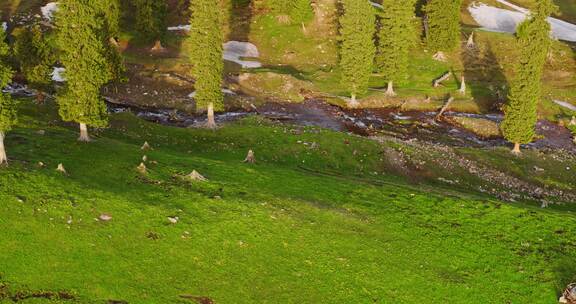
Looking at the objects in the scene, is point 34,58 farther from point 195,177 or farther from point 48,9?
point 48,9

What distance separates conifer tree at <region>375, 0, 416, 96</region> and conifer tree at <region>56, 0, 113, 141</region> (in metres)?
53.4

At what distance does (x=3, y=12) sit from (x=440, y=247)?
98267 mm

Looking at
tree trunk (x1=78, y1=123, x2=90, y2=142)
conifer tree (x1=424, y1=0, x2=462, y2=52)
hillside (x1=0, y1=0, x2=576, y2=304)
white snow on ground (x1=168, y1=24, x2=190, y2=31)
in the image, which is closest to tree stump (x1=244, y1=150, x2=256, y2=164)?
hillside (x1=0, y1=0, x2=576, y2=304)

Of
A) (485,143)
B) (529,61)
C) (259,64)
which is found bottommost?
(485,143)

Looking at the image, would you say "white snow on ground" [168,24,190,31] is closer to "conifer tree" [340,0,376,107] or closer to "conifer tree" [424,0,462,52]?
"conifer tree" [340,0,376,107]

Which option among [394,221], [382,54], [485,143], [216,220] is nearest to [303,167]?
[394,221]

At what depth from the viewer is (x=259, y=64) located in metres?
96.3

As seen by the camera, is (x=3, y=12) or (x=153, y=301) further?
(x=3, y=12)

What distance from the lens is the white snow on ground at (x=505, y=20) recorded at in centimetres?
11869

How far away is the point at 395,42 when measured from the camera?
86.8 meters

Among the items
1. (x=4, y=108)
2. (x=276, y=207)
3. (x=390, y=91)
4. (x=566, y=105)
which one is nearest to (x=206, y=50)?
(x=4, y=108)

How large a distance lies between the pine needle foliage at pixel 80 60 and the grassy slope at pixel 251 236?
2869mm

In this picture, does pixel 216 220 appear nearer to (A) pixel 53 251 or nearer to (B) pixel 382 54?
(A) pixel 53 251

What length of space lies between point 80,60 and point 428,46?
248 feet
